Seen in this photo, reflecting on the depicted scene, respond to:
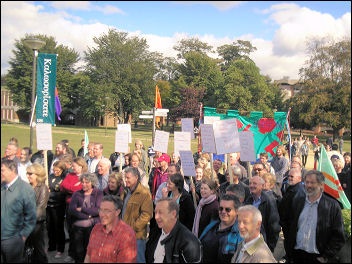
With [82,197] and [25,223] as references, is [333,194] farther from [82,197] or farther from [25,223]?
[25,223]

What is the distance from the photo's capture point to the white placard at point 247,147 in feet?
20.8

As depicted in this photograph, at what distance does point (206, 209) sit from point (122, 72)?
5035 cm

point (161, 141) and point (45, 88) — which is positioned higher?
point (45, 88)

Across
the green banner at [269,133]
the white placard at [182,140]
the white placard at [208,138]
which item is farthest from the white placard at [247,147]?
the green banner at [269,133]

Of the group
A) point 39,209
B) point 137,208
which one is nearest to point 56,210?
point 39,209

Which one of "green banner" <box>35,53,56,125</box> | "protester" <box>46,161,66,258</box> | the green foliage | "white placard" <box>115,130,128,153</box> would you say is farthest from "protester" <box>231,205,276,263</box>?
"green banner" <box>35,53,56,125</box>

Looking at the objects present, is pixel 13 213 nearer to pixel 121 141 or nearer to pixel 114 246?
pixel 114 246

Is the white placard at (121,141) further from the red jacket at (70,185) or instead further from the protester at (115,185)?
the protester at (115,185)

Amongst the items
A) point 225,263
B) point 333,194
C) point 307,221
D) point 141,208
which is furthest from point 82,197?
point 333,194

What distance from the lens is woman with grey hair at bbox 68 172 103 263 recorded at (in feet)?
15.7

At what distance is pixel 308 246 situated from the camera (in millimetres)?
3818

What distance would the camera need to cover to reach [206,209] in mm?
4309

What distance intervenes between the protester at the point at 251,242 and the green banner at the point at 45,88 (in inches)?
185

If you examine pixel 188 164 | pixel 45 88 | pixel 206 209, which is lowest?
pixel 206 209
